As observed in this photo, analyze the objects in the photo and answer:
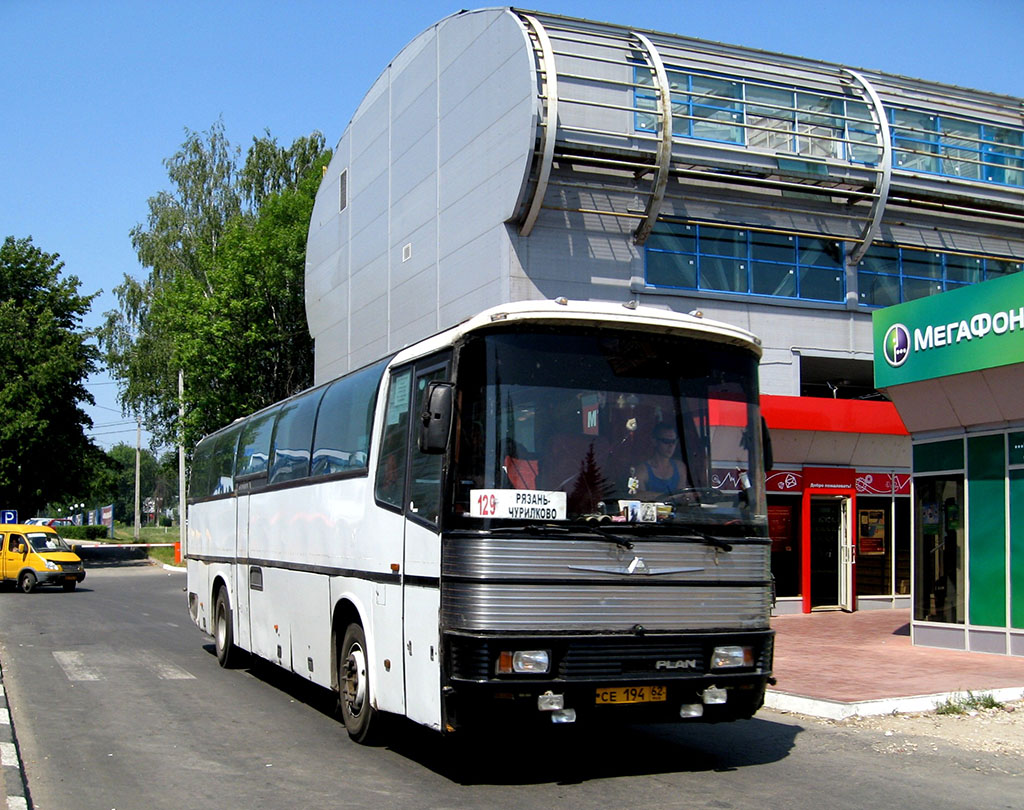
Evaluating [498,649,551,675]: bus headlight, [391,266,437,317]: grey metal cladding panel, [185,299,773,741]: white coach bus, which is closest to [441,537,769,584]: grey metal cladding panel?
[185,299,773,741]: white coach bus

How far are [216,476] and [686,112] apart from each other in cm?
1747

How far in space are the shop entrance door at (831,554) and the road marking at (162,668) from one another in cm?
1349

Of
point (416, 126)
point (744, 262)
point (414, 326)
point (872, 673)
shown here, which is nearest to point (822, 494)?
point (744, 262)

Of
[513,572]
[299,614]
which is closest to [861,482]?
[299,614]

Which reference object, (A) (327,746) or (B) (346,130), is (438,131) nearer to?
(B) (346,130)

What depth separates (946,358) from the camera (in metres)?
15.1

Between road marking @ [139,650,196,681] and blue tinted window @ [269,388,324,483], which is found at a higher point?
blue tinted window @ [269,388,324,483]

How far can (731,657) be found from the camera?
764cm

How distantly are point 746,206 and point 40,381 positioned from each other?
32.6 m

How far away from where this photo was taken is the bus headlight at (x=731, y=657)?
7.59m

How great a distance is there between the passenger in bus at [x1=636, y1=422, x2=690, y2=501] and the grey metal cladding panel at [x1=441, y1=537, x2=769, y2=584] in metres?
0.37

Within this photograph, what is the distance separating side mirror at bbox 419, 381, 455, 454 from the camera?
7.08 metres

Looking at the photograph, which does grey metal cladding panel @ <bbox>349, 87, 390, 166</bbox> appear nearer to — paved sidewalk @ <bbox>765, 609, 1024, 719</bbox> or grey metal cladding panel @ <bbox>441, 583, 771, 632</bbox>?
paved sidewalk @ <bbox>765, 609, 1024, 719</bbox>

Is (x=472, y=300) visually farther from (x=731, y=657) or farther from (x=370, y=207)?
(x=731, y=657)
